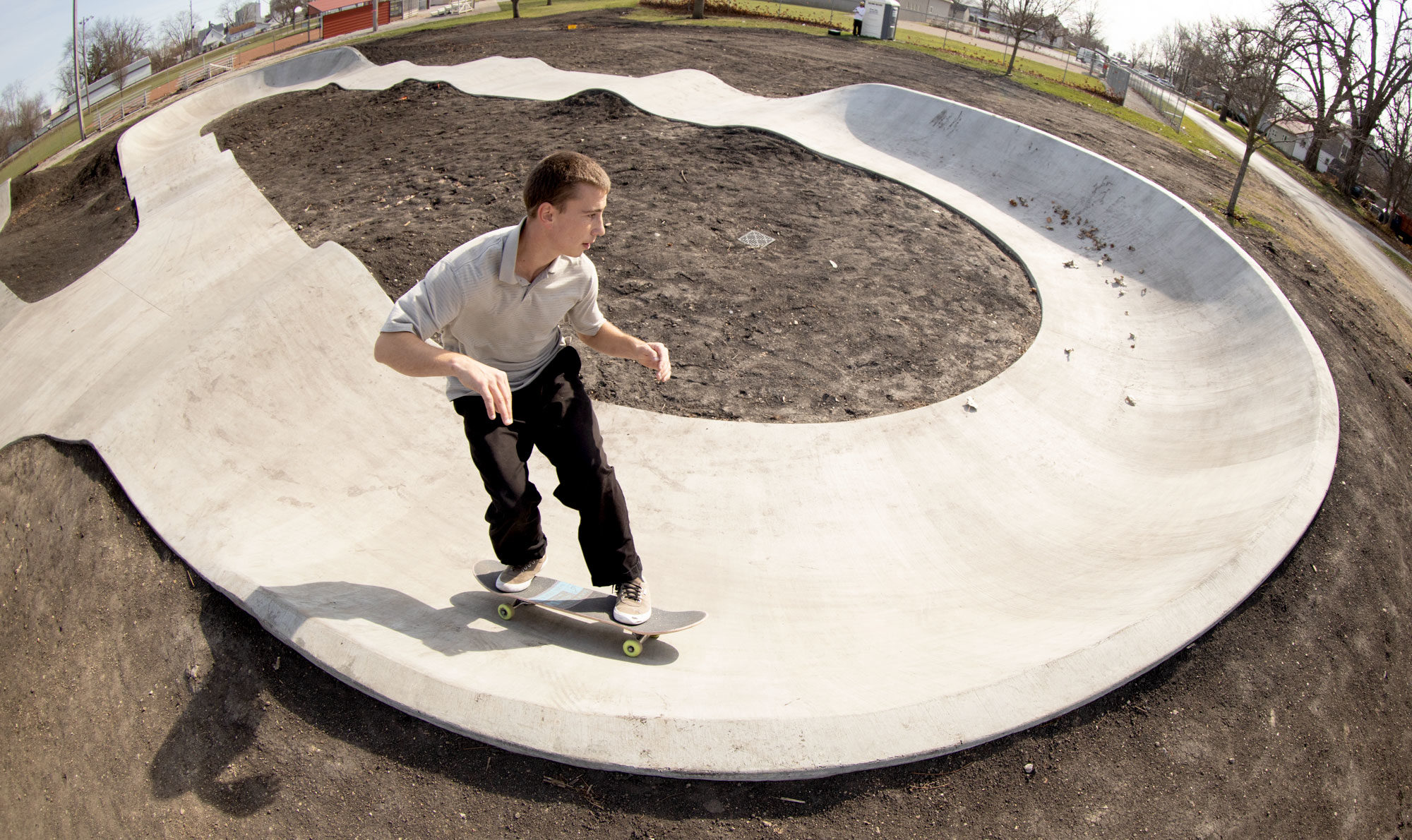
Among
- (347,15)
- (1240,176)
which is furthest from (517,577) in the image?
(347,15)

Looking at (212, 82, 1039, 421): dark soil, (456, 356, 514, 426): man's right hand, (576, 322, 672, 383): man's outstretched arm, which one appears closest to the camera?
(456, 356, 514, 426): man's right hand

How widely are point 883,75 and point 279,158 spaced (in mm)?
14769

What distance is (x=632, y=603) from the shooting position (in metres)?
3.83

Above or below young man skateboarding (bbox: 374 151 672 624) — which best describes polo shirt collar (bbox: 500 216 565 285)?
above

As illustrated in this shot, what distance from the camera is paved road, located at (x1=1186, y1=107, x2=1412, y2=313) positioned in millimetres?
13758

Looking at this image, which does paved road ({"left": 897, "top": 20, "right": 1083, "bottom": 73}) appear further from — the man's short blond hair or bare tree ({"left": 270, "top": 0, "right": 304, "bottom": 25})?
bare tree ({"left": 270, "top": 0, "right": 304, "bottom": 25})

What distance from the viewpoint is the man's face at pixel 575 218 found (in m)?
3.11

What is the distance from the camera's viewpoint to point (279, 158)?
12.6 m

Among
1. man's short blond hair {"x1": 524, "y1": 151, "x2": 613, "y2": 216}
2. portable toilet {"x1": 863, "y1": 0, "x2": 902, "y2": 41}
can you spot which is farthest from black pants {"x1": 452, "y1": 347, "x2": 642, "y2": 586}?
portable toilet {"x1": 863, "y1": 0, "x2": 902, "y2": 41}

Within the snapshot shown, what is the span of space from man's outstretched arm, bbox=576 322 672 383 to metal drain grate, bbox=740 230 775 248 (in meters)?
6.60

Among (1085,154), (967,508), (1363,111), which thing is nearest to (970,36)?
(1363,111)

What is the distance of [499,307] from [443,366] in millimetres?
539

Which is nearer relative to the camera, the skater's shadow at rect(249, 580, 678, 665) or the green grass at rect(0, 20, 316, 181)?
the skater's shadow at rect(249, 580, 678, 665)

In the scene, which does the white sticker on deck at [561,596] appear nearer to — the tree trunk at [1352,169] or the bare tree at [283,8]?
the tree trunk at [1352,169]
